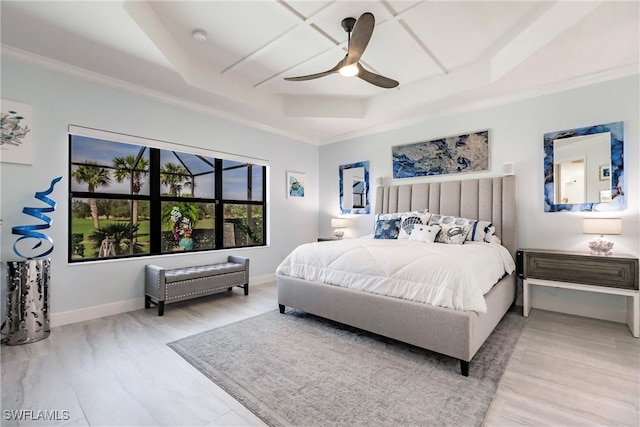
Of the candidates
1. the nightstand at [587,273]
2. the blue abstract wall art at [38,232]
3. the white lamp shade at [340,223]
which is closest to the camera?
the blue abstract wall art at [38,232]

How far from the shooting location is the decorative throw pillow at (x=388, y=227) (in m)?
4.05

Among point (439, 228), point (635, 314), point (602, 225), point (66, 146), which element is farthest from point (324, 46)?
point (635, 314)

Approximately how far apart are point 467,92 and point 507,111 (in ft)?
2.17

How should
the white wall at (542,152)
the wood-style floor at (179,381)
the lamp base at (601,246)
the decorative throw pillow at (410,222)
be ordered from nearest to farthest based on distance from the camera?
the wood-style floor at (179,381)
the lamp base at (601,246)
the white wall at (542,152)
the decorative throw pillow at (410,222)

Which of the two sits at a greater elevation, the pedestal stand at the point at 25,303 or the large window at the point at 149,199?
the large window at the point at 149,199

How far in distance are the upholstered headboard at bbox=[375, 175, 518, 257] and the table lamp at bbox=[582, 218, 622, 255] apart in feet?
2.46

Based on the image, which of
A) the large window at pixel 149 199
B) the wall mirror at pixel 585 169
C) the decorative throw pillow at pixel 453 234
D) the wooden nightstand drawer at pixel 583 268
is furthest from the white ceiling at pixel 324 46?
the wooden nightstand drawer at pixel 583 268

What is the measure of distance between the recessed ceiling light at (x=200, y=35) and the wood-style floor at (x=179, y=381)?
3.04m

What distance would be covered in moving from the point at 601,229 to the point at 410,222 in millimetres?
1938

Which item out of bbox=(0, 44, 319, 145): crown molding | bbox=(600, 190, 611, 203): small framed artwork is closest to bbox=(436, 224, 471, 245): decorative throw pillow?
bbox=(600, 190, 611, 203): small framed artwork

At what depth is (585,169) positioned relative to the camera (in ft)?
11.2

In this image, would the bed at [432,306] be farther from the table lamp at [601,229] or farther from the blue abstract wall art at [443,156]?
the table lamp at [601,229]

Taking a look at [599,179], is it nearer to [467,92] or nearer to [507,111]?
[507,111]

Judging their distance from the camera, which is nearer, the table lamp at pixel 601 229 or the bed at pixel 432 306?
the bed at pixel 432 306
